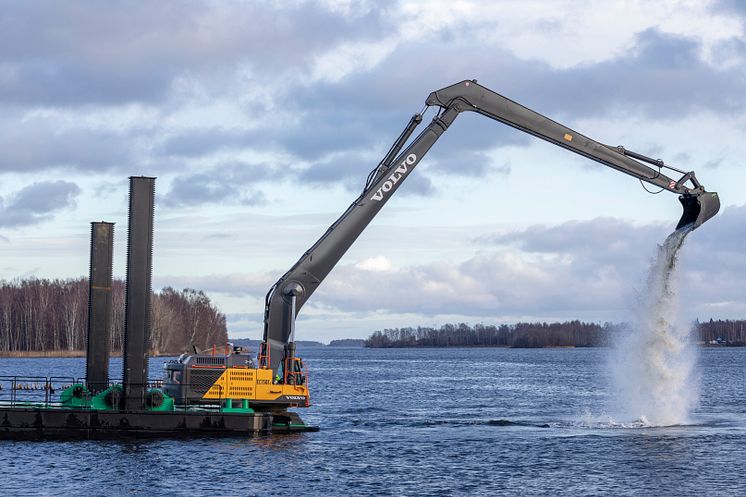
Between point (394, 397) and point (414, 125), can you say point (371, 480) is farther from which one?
point (394, 397)

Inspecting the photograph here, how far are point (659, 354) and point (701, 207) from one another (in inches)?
254

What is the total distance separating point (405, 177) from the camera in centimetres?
4081

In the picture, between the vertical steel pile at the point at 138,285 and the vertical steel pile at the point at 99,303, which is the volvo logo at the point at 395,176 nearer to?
the vertical steel pile at the point at 138,285

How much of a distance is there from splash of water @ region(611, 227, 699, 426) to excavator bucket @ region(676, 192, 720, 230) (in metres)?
0.49

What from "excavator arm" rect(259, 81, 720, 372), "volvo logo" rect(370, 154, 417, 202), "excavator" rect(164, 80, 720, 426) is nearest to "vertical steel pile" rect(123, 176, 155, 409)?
"excavator" rect(164, 80, 720, 426)

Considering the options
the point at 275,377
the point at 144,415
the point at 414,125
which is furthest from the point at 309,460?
the point at 414,125

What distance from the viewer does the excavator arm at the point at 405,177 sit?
38656mm

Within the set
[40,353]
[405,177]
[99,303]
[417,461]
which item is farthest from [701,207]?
[40,353]

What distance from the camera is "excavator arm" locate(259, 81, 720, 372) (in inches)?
1522

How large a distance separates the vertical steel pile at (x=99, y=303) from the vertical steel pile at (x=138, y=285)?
3605mm

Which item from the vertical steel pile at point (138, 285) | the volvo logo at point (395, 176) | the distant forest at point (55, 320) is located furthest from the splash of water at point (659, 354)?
the distant forest at point (55, 320)

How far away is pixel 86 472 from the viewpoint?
33500mm

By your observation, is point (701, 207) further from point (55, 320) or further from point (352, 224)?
point (55, 320)

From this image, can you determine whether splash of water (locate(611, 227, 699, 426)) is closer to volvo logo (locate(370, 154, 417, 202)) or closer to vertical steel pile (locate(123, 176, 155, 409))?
volvo logo (locate(370, 154, 417, 202))
